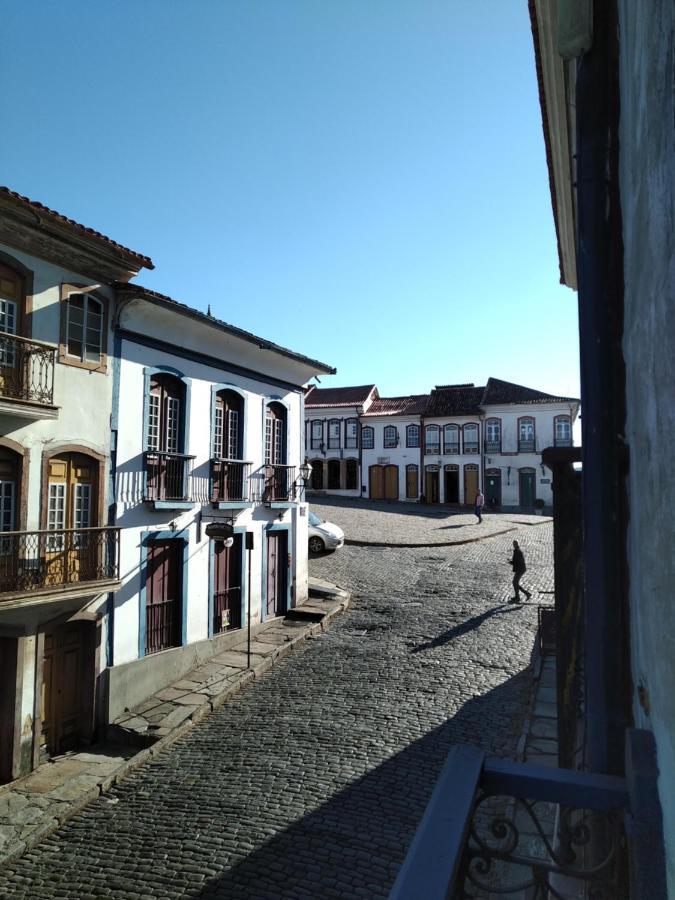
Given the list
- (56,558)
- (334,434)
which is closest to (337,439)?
(334,434)

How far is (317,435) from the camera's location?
44062 millimetres

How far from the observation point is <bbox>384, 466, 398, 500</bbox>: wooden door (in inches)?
1640

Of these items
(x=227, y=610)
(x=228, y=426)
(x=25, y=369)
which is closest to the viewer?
(x=25, y=369)

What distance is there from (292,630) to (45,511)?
7.15m

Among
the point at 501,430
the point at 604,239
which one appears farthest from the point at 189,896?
the point at 501,430

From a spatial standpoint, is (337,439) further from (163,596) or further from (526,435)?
(163,596)

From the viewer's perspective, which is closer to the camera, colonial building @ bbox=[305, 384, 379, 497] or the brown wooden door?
the brown wooden door

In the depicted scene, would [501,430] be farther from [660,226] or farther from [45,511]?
[660,226]

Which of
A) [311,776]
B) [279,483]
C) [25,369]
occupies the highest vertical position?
[25,369]

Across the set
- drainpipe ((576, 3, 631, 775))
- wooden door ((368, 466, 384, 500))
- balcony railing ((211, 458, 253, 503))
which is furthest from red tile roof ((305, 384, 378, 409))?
drainpipe ((576, 3, 631, 775))

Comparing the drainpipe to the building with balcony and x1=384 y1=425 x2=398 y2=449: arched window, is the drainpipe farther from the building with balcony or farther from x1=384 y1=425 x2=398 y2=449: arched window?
x1=384 y1=425 x2=398 y2=449: arched window

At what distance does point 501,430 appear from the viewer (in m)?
38.9

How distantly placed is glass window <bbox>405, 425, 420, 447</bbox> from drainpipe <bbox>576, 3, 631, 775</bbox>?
38.4 m

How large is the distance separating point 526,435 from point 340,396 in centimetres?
1370
